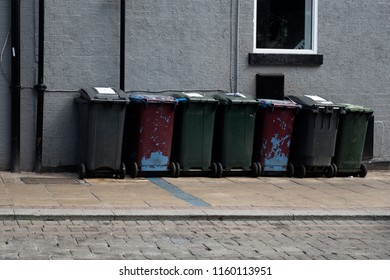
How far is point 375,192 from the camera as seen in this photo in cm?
1282

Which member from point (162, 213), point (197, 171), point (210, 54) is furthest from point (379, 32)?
point (162, 213)

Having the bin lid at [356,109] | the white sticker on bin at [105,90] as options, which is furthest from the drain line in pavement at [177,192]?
the bin lid at [356,109]

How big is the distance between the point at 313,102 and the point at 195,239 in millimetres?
5427

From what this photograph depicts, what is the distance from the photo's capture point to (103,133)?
13055mm

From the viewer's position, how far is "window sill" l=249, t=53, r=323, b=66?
14.7 m

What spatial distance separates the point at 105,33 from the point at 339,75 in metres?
3.95

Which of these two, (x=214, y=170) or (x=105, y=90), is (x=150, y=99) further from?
(x=214, y=170)

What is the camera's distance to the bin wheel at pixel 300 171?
14.0 m

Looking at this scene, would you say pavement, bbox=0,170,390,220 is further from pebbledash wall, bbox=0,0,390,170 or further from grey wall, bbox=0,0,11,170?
pebbledash wall, bbox=0,0,390,170

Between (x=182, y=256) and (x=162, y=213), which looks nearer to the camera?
(x=182, y=256)

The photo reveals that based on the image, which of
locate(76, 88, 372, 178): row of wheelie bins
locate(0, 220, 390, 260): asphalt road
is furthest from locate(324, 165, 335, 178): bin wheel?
locate(0, 220, 390, 260): asphalt road

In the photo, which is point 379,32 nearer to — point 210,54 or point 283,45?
point 283,45

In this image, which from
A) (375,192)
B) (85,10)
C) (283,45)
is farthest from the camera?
(283,45)

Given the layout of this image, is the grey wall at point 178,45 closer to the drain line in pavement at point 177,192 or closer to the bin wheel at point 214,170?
the bin wheel at point 214,170
